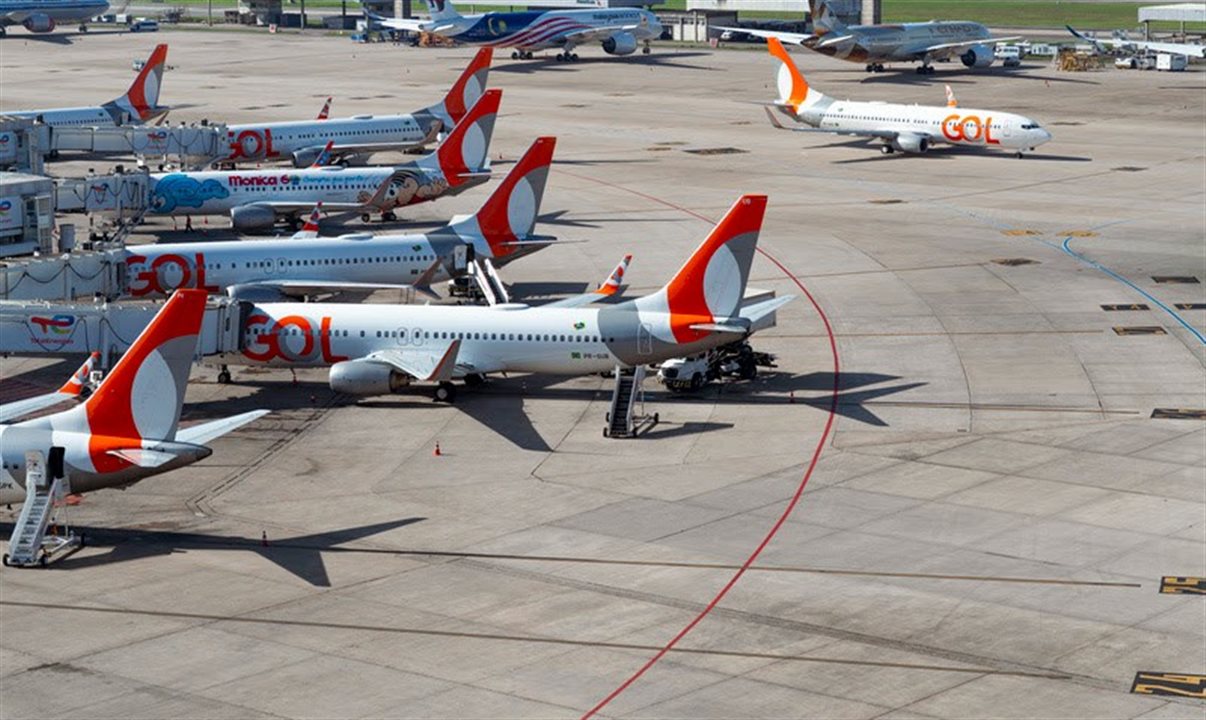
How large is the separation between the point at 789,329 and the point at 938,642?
34.1 metres

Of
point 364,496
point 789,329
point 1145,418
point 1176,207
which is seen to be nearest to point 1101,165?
point 1176,207

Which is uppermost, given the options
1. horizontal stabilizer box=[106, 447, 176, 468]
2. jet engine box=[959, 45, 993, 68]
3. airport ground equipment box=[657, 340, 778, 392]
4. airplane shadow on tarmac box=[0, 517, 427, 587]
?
jet engine box=[959, 45, 993, 68]

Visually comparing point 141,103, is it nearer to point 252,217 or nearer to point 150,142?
point 150,142

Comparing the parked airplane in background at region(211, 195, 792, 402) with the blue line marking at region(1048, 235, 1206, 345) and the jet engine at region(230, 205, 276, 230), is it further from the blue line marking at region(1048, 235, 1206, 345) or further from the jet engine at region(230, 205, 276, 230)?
the jet engine at region(230, 205, 276, 230)

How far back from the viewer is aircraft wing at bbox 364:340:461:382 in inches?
2422

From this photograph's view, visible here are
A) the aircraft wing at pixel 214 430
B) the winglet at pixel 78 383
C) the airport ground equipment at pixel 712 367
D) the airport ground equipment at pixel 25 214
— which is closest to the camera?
the aircraft wing at pixel 214 430

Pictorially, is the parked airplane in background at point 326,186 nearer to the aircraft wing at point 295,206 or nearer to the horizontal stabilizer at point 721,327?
the aircraft wing at point 295,206

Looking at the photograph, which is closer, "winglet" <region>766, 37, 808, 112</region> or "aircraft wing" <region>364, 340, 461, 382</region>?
"aircraft wing" <region>364, 340, 461, 382</region>

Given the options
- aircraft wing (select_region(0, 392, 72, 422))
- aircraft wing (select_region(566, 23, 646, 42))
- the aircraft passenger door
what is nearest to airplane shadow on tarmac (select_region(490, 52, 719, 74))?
aircraft wing (select_region(566, 23, 646, 42))

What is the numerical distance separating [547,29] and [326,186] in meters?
95.0

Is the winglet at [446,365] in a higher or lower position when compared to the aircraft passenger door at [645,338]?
lower

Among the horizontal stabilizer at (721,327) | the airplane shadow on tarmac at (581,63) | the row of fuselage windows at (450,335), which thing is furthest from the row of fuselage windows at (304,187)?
the airplane shadow on tarmac at (581,63)

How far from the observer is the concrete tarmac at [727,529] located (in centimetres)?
3919

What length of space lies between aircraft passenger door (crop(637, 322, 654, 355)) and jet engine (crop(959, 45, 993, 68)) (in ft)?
405
